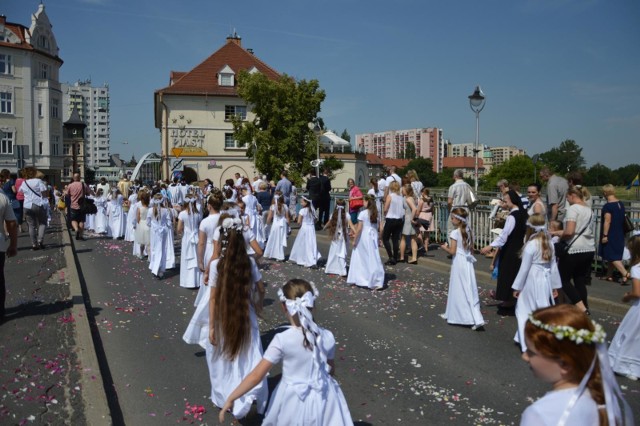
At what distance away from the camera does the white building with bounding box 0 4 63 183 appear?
6438cm

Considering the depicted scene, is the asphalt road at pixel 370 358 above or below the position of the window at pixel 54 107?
below

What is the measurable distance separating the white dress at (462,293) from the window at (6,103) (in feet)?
221

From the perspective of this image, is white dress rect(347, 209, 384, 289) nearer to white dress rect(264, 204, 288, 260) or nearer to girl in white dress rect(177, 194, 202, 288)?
girl in white dress rect(177, 194, 202, 288)

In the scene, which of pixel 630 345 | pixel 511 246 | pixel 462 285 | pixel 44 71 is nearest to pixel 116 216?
pixel 462 285

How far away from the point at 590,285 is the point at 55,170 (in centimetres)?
7039

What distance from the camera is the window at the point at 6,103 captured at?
210 ft

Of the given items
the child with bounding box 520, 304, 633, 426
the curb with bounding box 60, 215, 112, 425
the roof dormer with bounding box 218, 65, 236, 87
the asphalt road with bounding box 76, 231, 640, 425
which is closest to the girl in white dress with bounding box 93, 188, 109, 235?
the asphalt road with bounding box 76, 231, 640, 425

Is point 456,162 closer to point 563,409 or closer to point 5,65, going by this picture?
point 5,65

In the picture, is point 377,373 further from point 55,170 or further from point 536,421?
point 55,170

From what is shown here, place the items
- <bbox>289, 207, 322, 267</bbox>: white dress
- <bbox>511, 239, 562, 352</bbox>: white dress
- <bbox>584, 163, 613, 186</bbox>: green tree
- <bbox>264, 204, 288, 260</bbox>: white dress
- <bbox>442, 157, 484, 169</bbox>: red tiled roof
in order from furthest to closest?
<bbox>442, 157, 484, 169</bbox>: red tiled roof, <bbox>584, 163, 613, 186</bbox>: green tree, <bbox>264, 204, 288, 260</bbox>: white dress, <bbox>289, 207, 322, 267</bbox>: white dress, <bbox>511, 239, 562, 352</bbox>: white dress

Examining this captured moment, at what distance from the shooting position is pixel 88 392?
5.54m

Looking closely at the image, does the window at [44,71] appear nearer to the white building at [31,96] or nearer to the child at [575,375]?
the white building at [31,96]

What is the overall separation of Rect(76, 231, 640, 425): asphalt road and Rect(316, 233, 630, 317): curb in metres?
0.19

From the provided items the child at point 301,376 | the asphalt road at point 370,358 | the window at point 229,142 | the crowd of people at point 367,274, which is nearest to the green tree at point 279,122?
the window at point 229,142
